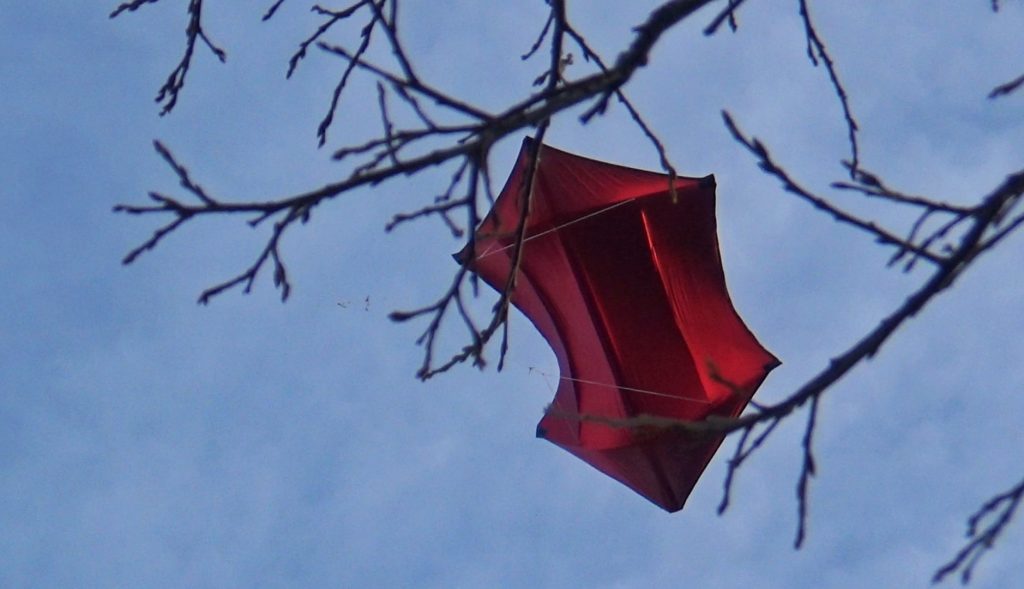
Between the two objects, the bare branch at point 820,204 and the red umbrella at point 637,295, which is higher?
the red umbrella at point 637,295

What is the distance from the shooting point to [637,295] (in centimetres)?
663

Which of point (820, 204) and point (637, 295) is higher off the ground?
point (637, 295)

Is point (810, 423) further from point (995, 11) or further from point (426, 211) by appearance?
point (995, 11)

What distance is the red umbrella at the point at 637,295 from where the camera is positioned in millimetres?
6355

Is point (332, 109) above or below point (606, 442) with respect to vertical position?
below

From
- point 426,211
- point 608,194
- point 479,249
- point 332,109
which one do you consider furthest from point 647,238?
point 426,211

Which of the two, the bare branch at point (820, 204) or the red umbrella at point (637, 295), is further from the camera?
the red umbrella at point (637, 295)

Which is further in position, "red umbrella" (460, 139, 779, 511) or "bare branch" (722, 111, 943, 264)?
"red umbrella" (460, 139, 779, 511)

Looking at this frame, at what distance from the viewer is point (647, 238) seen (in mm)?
6434

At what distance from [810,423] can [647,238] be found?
4.38 metres

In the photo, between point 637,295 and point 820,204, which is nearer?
point 820,204

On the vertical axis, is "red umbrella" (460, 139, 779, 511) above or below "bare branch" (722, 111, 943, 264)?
above

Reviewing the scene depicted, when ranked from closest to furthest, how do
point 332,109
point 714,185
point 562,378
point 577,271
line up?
point 332,109 < point 714,185 < point 577,271 < point 562,378

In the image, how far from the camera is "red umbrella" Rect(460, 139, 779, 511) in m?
6.36
